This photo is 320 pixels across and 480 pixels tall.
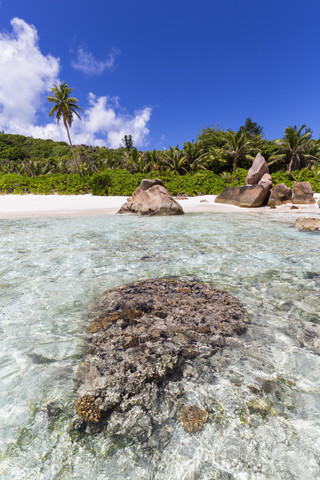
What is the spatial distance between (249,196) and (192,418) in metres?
17.1

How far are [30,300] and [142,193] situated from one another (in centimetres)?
1189

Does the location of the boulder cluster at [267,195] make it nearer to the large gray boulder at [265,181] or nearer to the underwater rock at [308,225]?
the large gray boulder at [265,181]

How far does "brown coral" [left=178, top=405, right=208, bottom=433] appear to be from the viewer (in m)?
1.54

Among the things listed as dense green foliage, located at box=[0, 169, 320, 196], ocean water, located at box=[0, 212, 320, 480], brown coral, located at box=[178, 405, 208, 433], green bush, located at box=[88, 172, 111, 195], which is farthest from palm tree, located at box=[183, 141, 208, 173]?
brown coral, located at box=[178, 405, 208, 433]

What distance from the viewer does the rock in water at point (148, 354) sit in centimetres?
159

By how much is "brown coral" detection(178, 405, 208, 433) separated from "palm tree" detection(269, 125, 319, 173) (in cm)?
3061

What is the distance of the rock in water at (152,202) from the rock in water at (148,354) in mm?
9668

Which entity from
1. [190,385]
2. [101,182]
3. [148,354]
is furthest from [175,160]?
[190,385]

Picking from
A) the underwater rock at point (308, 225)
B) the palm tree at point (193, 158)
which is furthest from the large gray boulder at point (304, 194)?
the palm tree at point (193, 158)

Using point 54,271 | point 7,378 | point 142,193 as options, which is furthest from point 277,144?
point 7,378

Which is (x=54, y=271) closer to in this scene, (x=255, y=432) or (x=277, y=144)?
(x=255, y=432)

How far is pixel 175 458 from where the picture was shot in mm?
1386

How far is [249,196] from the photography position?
1694cm

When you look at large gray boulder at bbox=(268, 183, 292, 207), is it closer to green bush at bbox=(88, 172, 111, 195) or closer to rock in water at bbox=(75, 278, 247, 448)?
green bush at bbox=(88, 172, 111, 195)
